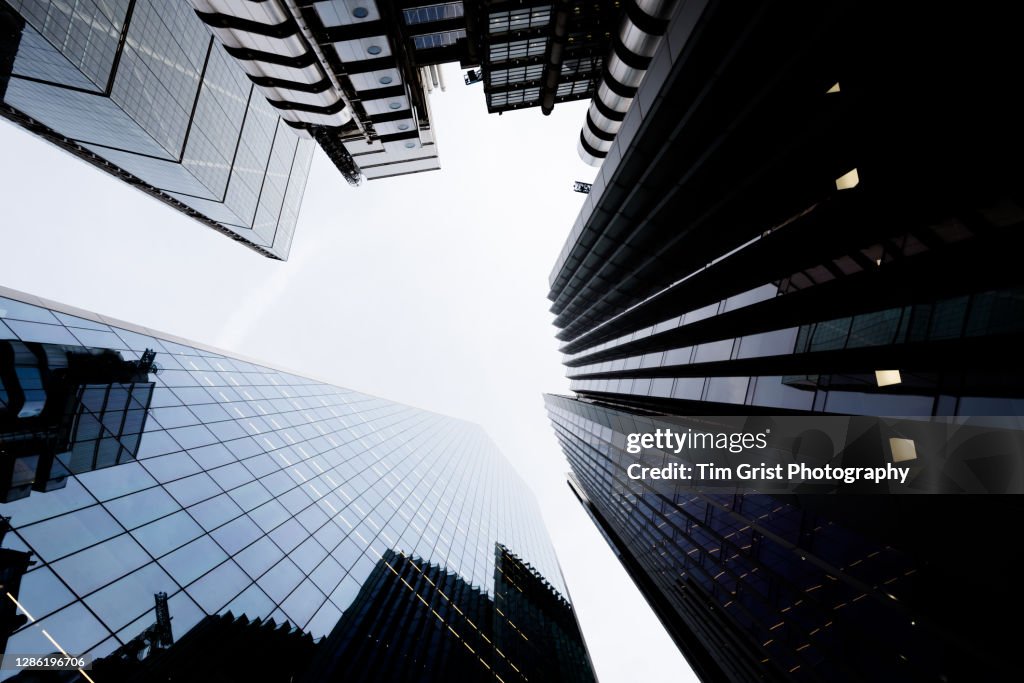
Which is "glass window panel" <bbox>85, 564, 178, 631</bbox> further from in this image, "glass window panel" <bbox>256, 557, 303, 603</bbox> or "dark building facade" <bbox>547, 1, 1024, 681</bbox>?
"dark building facade" <bbox>547, 1, 1024, 681</bbox>

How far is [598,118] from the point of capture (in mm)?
30406

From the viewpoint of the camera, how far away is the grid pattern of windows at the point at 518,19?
90.6 feet

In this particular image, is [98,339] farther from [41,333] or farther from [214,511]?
[214,511]

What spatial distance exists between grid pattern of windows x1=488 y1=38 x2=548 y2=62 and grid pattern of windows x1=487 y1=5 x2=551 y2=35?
3.75 feet

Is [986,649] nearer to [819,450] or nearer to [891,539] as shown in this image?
[891,539]

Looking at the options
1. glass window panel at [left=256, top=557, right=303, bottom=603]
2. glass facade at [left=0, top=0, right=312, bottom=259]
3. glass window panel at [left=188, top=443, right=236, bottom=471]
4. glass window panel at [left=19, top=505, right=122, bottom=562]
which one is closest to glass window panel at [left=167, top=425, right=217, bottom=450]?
glass window panel at [left=188, top=443, right=236, bottom=471]

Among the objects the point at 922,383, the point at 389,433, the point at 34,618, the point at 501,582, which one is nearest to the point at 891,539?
the point at 922,383

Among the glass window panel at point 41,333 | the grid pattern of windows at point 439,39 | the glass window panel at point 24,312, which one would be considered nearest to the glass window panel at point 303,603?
the glass window panel at point 41,333

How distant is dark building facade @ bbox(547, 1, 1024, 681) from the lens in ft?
21.3

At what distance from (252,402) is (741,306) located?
29.1m

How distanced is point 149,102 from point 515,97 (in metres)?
34.5

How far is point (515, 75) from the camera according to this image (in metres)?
36.0

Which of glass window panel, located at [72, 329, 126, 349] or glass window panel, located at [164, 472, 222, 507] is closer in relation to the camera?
glass window panel, located at [164, 472, 222, 507]
